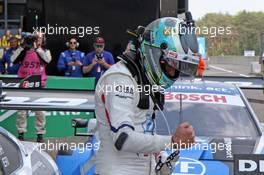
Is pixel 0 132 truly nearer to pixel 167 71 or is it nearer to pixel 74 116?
pixel 167 71

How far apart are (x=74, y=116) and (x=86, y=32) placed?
209 cm

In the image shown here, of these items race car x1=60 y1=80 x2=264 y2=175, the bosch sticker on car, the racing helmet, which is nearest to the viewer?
the racing helmet

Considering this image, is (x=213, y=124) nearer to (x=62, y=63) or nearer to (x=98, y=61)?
(x=98, y=61)

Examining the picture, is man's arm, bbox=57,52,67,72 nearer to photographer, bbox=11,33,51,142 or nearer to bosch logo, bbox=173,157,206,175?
photographer, bbox=11,33,51,142

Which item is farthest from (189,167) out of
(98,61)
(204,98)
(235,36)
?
(235,36)

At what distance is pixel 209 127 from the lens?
5.23m

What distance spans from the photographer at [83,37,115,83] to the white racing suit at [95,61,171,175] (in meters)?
6.72

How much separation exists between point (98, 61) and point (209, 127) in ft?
15.1

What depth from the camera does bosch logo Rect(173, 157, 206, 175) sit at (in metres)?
4.30

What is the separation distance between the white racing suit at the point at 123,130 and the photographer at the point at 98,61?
6718mm

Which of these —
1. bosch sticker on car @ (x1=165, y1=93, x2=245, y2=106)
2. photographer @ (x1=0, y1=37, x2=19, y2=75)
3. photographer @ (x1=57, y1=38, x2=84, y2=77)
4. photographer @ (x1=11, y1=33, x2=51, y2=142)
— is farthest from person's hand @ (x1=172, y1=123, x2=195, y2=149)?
photographer @ (x1=0, y1=37, x2=19, y2=75)

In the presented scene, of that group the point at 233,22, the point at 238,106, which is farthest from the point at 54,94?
the point at 233,22

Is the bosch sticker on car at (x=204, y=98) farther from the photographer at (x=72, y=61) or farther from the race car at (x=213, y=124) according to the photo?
the photographer at (x=72, y=61)

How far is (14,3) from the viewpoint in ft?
82.6
